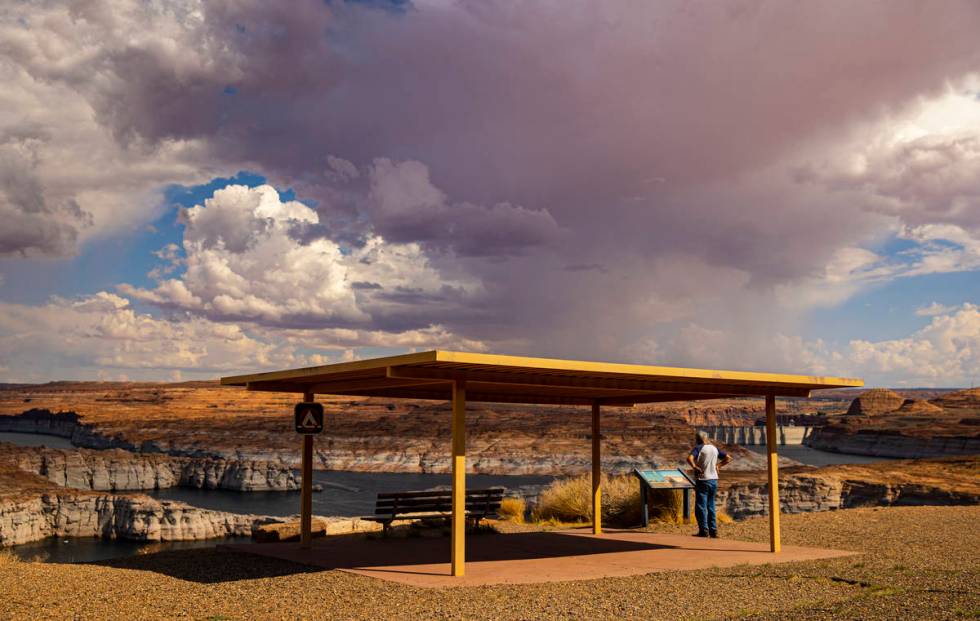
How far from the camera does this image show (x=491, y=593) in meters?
9.21

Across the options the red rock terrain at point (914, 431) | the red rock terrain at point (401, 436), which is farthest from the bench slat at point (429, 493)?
the red rock terrain at point (914, 431)

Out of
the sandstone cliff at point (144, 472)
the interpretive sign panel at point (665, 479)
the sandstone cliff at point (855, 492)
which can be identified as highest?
the interpretive sign panel at point (665, 479)

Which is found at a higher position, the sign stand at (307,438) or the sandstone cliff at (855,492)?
the sign stand at (307,438)

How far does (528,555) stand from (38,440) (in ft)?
551

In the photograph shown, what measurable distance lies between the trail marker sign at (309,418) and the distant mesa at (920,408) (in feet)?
512

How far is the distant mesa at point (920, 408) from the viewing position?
148 m

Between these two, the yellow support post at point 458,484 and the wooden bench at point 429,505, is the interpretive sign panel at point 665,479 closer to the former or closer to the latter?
the wooden bench at point 429,505

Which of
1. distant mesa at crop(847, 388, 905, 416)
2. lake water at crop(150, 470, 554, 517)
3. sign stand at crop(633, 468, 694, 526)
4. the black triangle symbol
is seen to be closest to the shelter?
the black triangle symbol

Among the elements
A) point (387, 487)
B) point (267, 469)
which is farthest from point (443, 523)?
point (267, 469)

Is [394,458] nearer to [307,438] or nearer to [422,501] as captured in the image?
[422,501]

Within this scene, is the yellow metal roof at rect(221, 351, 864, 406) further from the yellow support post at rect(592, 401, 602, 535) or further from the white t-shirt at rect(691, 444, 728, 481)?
the white t-shirt at rect(691, 444, 728, 481)

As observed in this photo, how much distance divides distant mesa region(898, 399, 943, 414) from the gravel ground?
15444cm

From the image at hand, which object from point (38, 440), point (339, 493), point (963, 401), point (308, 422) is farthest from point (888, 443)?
point (38, 440)

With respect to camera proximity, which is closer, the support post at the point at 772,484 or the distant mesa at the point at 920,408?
the support post at the point at 772,484
